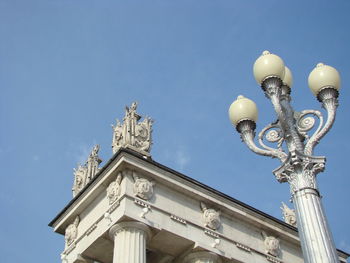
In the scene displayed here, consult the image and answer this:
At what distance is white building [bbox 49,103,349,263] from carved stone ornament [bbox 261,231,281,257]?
50 millimetres

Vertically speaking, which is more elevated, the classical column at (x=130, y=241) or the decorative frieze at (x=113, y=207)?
the decorative frieze at (x=113, y=207)

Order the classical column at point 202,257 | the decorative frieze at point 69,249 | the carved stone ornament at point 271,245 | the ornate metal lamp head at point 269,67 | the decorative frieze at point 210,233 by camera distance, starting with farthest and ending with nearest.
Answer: the carved stone ornament at point 271,245, the decorative frieze at point 69,249, the decorative frieze at point 210,233, the classical column at point 202,257, the ornate metal lamp head at point 269,67

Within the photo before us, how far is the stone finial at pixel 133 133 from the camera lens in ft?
92.8

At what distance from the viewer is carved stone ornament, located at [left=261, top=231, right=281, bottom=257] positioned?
29.6 metres

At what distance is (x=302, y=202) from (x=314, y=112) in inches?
117

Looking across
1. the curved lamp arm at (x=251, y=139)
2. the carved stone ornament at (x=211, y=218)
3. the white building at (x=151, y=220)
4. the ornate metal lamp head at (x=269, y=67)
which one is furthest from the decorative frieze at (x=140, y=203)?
the ornate metal lamp head at (x=269, y=67)

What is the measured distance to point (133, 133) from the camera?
94.2 feet

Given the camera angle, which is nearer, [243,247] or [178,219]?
[178,219]

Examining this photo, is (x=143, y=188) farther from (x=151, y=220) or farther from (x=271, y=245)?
(x=271, y=245)

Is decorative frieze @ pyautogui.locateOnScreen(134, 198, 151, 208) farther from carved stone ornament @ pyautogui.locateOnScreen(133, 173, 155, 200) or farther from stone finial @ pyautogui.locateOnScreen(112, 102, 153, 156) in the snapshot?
stone finial @ pyautogui.locateOnScreen(112, 102, 153, 156)

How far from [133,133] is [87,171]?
13.8ft

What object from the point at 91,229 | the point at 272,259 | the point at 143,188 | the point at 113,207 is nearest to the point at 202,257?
the point at 143,188

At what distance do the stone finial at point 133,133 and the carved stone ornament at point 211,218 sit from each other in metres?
3.96

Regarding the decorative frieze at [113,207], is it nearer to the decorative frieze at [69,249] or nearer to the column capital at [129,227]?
the column capital at [129,227]
